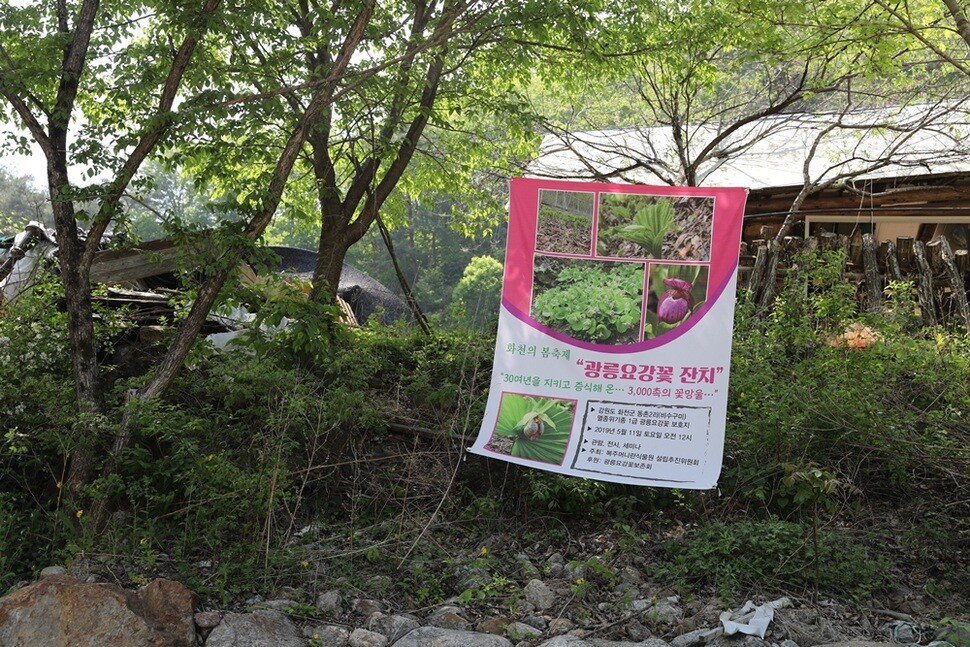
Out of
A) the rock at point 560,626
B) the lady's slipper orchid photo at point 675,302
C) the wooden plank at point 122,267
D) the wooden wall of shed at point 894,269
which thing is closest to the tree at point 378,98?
the wooden plank at point 122,267

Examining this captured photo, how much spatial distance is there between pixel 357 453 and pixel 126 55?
341cm

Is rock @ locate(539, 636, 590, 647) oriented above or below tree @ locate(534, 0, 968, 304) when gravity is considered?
below

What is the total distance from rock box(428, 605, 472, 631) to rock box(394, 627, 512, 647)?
0.16 meters

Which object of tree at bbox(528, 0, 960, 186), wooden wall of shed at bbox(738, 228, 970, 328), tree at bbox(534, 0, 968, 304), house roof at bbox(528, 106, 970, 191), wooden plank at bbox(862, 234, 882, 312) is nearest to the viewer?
tree at bbox(528, 0, 960, 186)

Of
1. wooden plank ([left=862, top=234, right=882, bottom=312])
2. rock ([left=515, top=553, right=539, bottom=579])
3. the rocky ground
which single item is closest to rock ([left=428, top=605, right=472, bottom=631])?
the rocky ground

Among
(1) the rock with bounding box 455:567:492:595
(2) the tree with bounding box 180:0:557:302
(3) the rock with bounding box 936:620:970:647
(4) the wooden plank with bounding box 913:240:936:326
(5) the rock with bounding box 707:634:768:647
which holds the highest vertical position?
(2) the tree with bounding box 180:0:557:302

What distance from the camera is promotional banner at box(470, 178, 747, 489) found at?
5.55m

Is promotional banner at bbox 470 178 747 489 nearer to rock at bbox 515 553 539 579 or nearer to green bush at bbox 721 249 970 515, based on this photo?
rock at bbox 515 553 539 579

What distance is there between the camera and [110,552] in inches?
208

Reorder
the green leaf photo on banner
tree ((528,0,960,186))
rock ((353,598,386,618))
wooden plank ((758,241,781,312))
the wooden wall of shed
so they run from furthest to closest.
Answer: wooden plank ((758,241,781,312)) → the wooden wall of shed → tree ((528,0,960,186)) → the green leaf photo on banner → rock ((353,598,386,618))

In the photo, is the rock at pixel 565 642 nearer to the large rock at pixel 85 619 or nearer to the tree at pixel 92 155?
the large rock at pixel 85 619

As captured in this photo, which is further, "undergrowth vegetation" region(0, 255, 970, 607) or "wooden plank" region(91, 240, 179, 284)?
"wooden plank" region(91, 240, 179, 284)

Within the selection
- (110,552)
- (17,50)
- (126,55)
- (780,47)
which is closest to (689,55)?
(780,47)

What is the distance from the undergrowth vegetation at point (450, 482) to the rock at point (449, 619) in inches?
9.1
